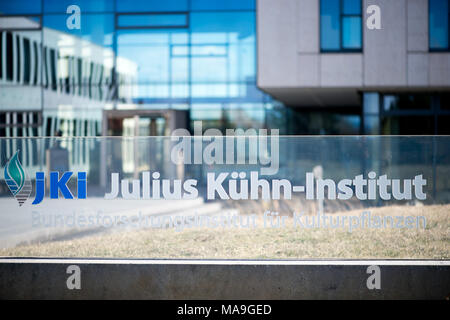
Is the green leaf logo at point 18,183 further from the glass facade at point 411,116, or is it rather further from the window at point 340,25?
the glass facade at point 411,116

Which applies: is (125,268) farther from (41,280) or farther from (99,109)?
(99,109)

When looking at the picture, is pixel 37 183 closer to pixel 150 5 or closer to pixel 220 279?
pixel 220 279

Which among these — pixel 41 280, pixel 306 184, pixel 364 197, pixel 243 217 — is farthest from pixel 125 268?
pixel 364 197

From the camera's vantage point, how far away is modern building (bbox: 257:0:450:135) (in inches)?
486

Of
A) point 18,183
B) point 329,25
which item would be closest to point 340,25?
point 329,25

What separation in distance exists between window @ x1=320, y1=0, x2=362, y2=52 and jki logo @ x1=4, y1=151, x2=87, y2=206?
356 inches

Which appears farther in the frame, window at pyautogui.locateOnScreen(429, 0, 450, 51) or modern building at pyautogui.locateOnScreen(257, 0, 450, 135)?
window at pyautogui.locateOnScreen(429, 0, 450, 51)

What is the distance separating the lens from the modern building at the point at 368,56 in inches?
486

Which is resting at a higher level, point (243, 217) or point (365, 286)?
point (243, 217)

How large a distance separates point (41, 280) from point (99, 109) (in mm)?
10299

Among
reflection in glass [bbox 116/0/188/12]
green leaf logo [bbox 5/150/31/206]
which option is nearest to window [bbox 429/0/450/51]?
reflection in glass [bbox 116/0/188/12]

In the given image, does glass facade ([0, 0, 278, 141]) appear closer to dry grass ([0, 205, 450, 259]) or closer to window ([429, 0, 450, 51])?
window ([429, 0, 450, 51])

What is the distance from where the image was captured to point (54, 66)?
1493 cm

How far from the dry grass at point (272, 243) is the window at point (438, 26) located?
8.44 metres
